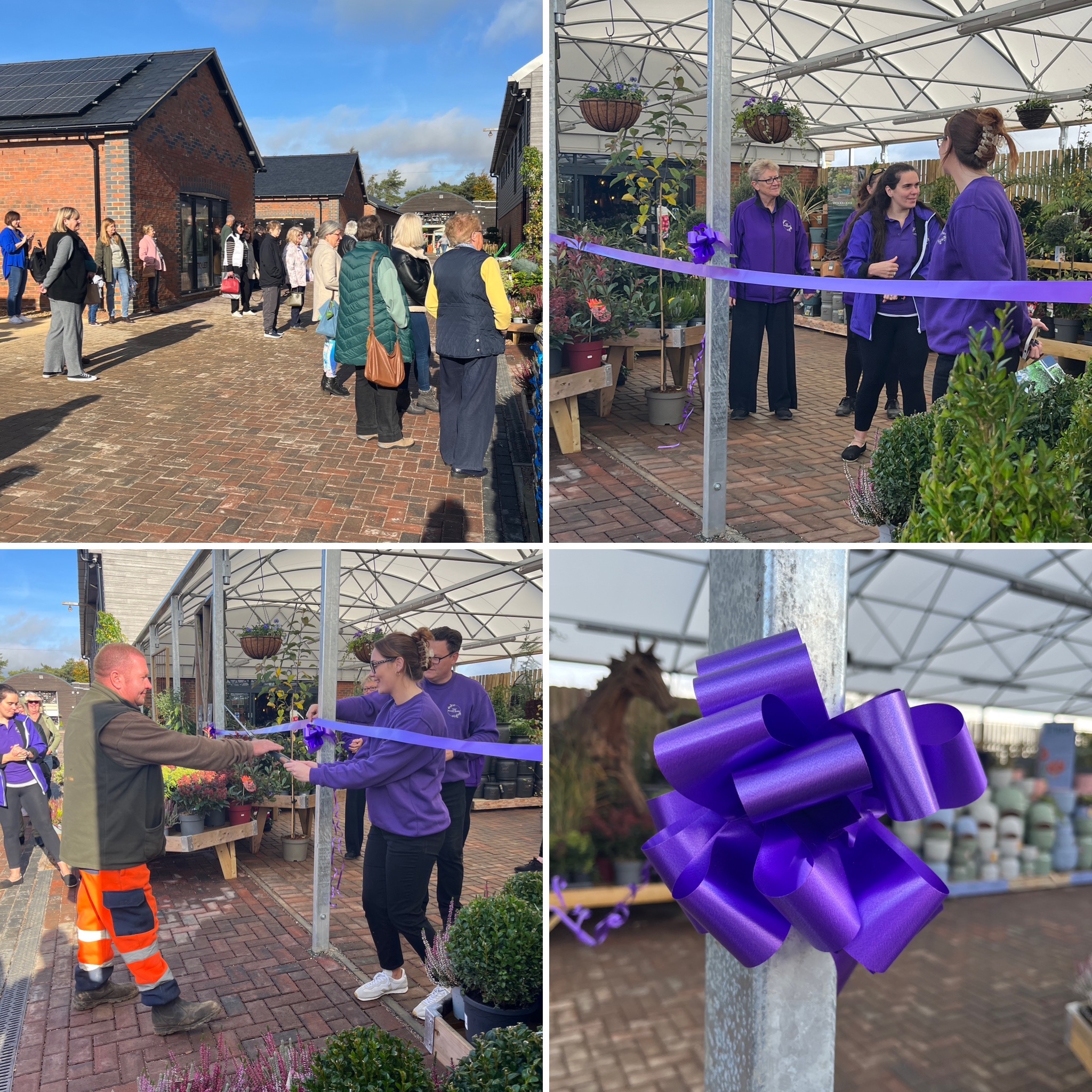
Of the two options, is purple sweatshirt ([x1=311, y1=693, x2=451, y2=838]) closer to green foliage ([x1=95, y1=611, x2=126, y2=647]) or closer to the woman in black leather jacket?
the woman in black leather jacket

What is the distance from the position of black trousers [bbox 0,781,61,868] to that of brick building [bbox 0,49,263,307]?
11252mm

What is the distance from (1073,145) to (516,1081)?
34.1 ft

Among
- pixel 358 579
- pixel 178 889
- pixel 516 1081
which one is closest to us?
pixel 516 1081

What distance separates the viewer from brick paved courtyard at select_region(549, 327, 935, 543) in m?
4.02

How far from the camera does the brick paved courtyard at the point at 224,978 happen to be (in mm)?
3055

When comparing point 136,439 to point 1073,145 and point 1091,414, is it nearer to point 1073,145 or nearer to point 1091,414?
point 1091,414

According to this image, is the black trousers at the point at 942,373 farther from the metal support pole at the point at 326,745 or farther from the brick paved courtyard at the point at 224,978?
the brick paved courtyard at the point at 224,978

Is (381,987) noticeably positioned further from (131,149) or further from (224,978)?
(131,149)

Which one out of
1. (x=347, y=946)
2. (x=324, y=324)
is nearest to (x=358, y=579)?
(x=324, y=324)

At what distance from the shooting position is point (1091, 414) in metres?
2.14

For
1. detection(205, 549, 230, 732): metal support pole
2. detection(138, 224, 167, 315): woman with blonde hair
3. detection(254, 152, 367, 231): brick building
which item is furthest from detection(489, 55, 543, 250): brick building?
detection(205, 549, 230, 732): metal support pole

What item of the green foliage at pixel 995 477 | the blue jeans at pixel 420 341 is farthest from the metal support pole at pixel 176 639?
the green foliage at pixel 995 477

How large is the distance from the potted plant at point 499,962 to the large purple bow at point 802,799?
2.27 metres

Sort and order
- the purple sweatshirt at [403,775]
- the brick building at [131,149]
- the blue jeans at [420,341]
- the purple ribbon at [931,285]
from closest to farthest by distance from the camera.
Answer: the purple ribbon at [931,285] → the purple sweatshirt at [403,775] → the blue jeans at [420,341] → the brick building at [131,149]
